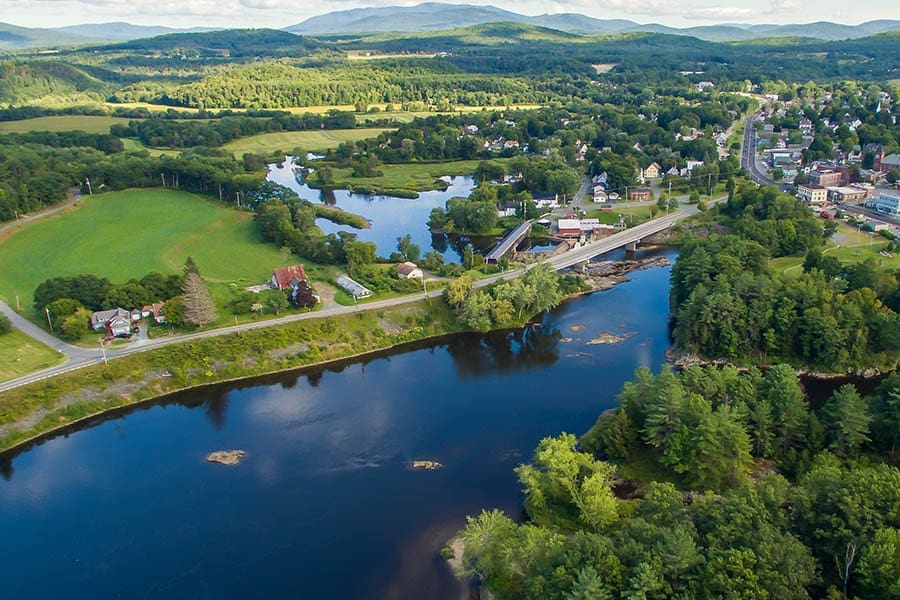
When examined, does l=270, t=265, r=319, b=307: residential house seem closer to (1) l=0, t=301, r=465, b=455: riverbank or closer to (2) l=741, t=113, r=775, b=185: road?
(1) l=0, t=301, r=465, b=455: riverbank

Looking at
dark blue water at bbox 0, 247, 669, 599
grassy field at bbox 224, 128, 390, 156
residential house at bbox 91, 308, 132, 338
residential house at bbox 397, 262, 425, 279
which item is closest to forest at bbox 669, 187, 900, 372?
dark blue water at bbox 0, 247, 669, 599

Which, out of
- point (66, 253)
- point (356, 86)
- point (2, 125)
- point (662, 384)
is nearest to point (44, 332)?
point (66, 253)

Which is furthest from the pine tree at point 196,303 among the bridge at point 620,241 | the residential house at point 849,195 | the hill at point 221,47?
the hill at point 221,47

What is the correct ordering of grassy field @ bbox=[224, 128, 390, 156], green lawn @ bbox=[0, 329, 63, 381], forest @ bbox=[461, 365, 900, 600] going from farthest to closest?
grassy field @ bbox=[224, 128, 390, 156]
green lawn @ bbox=[0, 329, 63, 381]
forest @ bbox=[461, 365, 900, 600]

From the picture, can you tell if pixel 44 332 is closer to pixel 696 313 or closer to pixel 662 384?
pixel 662 384

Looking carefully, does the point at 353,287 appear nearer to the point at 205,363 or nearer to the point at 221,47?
the point at 205,363

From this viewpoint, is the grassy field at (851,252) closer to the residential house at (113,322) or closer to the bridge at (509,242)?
the bridge at (509,242)

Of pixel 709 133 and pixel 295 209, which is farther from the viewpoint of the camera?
pixel 709 133
